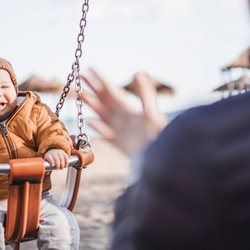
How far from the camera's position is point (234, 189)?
19.8 inches

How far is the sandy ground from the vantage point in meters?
0.59

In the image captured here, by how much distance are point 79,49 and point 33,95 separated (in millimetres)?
222

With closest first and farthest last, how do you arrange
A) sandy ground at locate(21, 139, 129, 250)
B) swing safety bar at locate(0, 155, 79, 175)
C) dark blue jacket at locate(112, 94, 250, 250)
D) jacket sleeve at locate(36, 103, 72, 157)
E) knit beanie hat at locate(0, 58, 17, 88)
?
dark blue jacket at locate(112, 94, 250, 250) → sandy ground at locate(21, 139, 129, 250) → swing safety bar at locate(0, 155, 79, 175) → jacket sleeve at locate(36, 103, 72, 157) → knit beanie hat at locate(0, 58, 17, 88)

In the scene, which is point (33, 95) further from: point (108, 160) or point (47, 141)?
point (108, 160)

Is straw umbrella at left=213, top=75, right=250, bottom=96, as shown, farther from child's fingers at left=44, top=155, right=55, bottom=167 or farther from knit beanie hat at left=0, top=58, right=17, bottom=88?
knit beanie hat at left=0, top=58, right=17, bottom=88

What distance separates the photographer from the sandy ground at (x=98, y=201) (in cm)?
59

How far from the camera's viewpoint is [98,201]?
5.43 meters

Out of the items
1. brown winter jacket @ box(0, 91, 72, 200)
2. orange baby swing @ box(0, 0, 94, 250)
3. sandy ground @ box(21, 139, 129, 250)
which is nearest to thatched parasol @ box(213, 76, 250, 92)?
sandy ground @ box(21, 139, 129, 250)

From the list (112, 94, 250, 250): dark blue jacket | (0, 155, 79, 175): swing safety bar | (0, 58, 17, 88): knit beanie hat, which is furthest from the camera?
(0, 58, 17, 88): knit beanie hat

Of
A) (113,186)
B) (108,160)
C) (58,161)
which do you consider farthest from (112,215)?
(108,160)

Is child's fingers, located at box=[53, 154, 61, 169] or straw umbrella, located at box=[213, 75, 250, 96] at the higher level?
straw umbrella, located at box=[213, 75, 250, 96]

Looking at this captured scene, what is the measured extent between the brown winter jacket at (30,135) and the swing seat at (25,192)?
6cm

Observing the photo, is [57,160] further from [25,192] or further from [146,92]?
[146,92]

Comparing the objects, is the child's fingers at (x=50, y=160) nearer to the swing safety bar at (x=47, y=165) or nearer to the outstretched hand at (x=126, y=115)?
the swing safety bar at (x=47, y=165)
